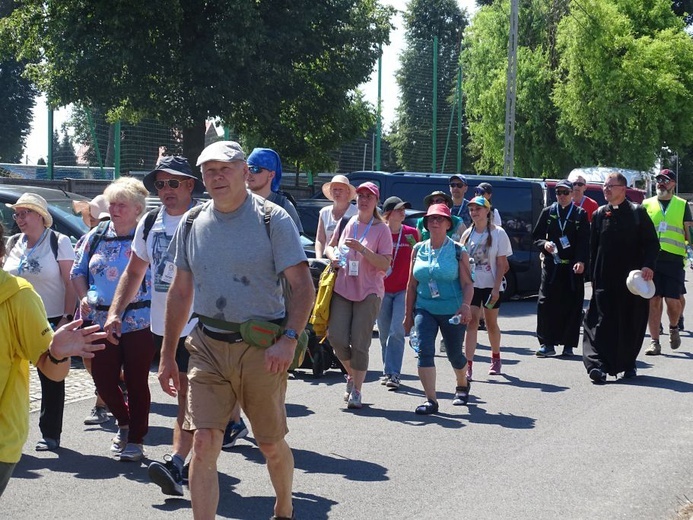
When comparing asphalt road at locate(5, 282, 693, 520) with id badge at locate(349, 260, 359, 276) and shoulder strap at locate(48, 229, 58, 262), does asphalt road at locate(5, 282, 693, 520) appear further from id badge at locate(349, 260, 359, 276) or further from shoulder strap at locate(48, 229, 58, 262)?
shoulder strap at locate(48, 229, 58, 262)

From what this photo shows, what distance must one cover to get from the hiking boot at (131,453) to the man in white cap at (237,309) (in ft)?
6.13

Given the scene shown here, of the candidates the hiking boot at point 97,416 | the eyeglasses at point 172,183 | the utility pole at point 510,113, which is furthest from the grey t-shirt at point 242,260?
the utility pole at point 510,113

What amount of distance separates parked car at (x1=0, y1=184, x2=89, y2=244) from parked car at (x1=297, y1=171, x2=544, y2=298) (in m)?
5.96

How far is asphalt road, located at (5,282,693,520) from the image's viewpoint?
19.9ft

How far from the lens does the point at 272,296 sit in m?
5.18

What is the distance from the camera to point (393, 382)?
32.7ft

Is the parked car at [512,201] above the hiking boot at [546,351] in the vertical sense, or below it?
above

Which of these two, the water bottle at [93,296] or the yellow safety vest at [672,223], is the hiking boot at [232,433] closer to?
the water bottle at [93,296]

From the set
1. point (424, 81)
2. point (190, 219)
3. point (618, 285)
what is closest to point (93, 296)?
point (190, 219)

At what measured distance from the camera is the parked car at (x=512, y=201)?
60.3 feet

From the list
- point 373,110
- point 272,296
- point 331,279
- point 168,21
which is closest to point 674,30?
point 373,110

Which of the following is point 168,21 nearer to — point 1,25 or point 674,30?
point 1,25

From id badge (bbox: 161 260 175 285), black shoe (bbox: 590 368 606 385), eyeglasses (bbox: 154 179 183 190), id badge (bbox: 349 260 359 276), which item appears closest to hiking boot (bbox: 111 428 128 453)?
id badge (bbox: 161 260 175 285)

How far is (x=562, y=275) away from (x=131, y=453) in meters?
6.68
